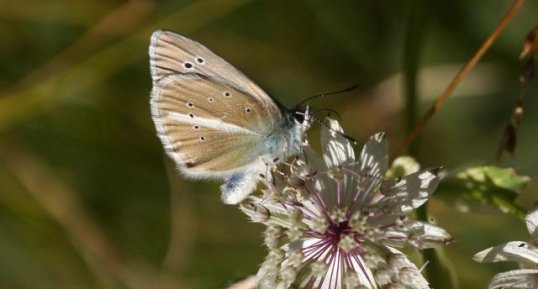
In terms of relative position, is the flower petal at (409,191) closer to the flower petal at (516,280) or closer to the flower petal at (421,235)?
the flower petal at (421,235)

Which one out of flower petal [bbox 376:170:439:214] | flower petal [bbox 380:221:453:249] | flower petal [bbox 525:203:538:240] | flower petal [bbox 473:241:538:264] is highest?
flower petal [bbox 376:170:439:214]

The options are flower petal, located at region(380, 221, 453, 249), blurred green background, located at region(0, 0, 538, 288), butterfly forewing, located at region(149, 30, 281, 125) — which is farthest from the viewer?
blurred green background, located at region(0, 0, 538, 288)

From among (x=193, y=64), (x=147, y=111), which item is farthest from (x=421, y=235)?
(x=147, y=111)

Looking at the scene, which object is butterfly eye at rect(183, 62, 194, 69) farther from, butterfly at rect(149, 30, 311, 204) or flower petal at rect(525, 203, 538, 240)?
flower petal at rect(525, 203, 538, 240)

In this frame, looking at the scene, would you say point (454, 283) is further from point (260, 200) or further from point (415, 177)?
point (260, 200)

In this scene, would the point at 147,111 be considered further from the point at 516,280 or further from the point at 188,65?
the point at 516,280

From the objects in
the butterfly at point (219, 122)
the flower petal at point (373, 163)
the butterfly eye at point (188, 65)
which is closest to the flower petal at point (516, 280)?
the flower petal at point (373, 163)

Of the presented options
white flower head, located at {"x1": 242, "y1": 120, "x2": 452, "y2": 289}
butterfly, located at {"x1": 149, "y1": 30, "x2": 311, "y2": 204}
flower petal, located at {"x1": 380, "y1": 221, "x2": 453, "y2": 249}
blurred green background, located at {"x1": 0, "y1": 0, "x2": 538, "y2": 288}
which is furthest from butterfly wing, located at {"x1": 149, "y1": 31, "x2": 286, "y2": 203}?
blurred green background, located at {"x1": 0, "y1": 0, "x2": 538, "y2": 288}
